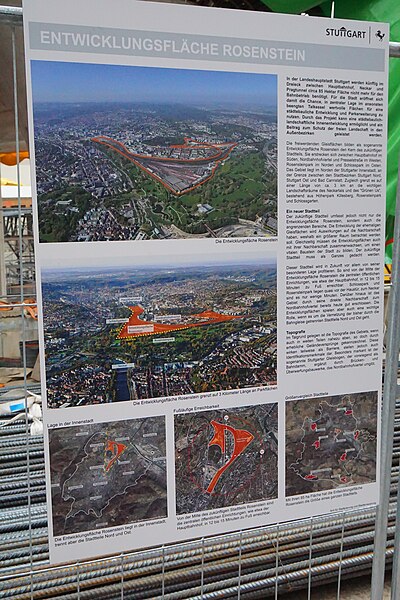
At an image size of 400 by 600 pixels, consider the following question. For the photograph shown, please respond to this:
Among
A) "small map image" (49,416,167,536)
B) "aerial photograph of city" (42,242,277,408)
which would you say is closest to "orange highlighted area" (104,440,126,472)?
"small map image" (49,416,167,536)

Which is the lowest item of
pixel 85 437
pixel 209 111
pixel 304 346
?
pixel 85 437

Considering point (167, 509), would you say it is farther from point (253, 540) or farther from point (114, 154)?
point (253, 540)

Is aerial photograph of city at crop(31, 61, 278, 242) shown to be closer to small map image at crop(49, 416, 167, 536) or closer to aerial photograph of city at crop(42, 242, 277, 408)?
aerial photograph of city at crop(42, 242, 277, 408)

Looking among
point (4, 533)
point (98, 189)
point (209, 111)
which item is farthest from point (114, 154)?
point (4, 533)

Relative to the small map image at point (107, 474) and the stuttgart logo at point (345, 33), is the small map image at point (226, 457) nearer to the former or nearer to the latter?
the small map image at point (107, 474)

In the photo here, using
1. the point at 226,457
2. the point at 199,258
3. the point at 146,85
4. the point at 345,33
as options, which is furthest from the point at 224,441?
the point at 345,33

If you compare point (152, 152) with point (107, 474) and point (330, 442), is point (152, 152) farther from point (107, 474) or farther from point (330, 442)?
point (330, 442)

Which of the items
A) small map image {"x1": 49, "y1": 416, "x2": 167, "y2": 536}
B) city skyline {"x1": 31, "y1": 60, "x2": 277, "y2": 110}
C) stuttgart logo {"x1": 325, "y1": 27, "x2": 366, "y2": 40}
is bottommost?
small map image {"x1": 49, "y1": 416, "x2": 167, "y2": 536}

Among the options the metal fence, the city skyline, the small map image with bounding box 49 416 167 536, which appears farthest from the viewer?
the metal fence
